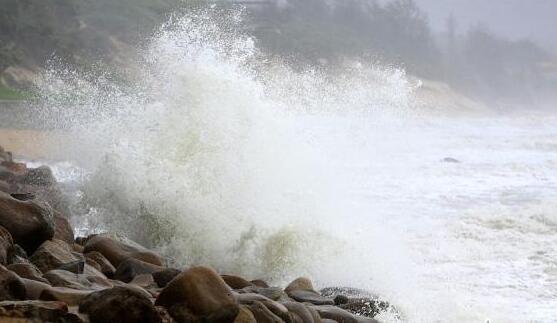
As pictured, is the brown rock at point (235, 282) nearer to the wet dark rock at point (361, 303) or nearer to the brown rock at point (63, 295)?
the wet dark rock at point (361, 303)

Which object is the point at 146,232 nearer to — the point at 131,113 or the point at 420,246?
the point at 420,246

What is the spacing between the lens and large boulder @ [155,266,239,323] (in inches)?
190

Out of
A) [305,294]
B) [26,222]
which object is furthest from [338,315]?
[26,222]

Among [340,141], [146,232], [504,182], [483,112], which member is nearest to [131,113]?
[146,232]

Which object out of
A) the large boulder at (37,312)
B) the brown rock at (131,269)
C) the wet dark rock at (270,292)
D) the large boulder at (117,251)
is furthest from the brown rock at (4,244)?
the wet dark rock at (270,292)

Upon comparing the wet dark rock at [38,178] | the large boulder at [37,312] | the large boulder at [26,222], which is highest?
the wet dark rock at [38,178]

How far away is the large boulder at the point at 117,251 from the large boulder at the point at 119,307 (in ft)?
6.98

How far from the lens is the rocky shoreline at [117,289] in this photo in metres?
4.48

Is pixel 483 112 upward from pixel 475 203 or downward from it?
upward

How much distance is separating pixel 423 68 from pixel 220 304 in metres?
76.1

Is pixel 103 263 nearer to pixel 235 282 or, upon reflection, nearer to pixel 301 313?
pixel 235 282

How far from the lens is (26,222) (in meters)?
6.02

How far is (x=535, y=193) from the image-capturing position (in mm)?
18188

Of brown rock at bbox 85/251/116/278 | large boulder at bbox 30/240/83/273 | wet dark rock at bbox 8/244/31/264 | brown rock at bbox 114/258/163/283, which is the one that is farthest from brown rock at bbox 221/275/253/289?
wet dark rock at bbox 8/244/31/264
